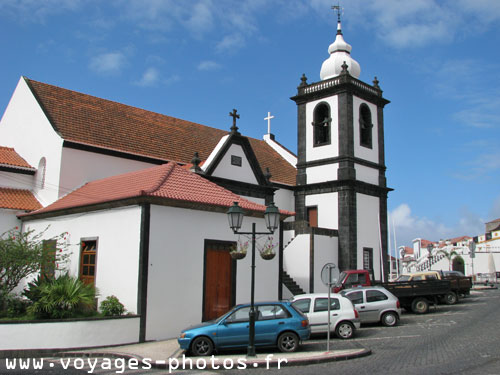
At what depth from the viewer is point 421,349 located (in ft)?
45.4

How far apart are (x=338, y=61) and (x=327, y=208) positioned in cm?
986

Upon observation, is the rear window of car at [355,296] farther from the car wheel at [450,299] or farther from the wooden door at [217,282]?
the car wheel at [450,299]

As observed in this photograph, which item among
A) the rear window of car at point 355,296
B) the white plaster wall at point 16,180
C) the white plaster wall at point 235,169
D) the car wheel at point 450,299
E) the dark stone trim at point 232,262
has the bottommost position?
the car wheel at point 450,299

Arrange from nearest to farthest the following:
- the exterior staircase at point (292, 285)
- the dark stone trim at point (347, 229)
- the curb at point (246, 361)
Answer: the curb at point (246, 361)
the exterior staircase at point (292, 285)
the dark stone trim at point (347, 229)

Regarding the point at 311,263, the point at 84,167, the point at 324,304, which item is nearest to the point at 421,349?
the point at 324,304

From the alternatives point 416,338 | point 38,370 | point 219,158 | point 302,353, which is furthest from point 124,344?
point 219,158

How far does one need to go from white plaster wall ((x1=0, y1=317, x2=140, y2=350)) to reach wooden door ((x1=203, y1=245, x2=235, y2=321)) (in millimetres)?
3260

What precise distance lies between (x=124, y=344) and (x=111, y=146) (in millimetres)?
12237

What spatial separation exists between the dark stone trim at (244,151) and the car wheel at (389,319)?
10749 millimetres

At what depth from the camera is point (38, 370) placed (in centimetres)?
1218

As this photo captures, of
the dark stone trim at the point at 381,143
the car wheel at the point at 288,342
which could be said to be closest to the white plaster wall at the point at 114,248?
the car wheel at the point at 288,342

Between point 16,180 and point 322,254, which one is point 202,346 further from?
point 322,254

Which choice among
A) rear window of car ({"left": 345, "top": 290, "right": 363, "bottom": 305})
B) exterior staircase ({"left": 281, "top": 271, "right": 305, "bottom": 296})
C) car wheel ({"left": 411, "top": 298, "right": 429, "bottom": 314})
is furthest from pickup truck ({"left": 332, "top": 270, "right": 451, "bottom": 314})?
exterior staircase ({"left": 281, "top": 271, "right": 305, "bottom": 296})

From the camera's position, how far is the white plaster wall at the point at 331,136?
3322cm
